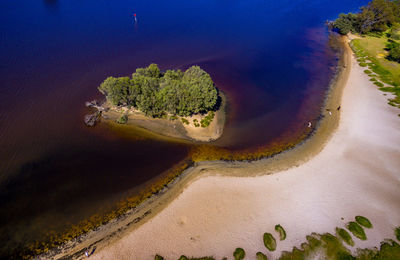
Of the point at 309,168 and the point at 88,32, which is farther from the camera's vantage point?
the point at 88,32

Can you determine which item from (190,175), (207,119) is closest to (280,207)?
(190,175)

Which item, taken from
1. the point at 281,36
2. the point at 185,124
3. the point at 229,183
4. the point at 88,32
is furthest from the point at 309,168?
the point at 88,32

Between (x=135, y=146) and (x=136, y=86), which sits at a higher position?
(x=136, y=86)

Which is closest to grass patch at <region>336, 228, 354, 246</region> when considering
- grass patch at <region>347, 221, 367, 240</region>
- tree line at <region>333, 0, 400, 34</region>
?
grass patch at <region>347, 221, 367, 240</region>

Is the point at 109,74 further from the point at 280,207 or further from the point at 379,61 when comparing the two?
the point at 379,61

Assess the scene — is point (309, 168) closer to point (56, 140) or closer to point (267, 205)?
point (267, 205)

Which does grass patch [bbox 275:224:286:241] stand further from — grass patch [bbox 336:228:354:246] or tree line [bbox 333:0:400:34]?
tree line [bbox 333:0:400:34]
